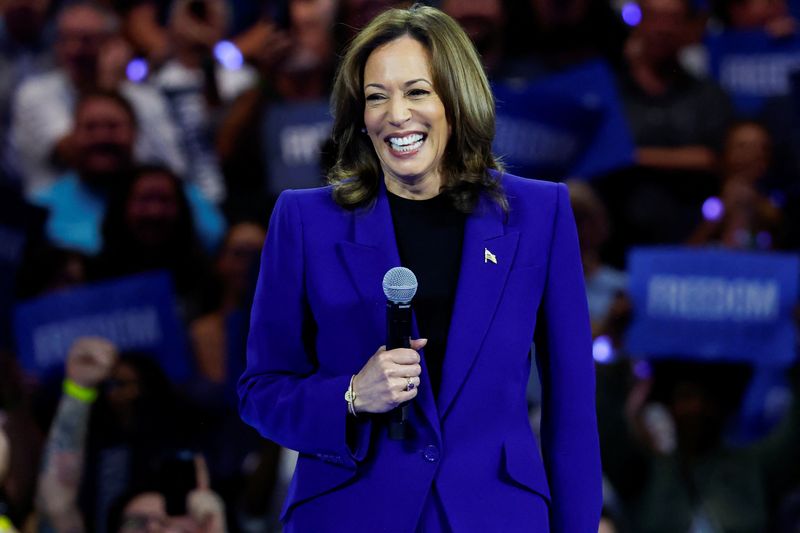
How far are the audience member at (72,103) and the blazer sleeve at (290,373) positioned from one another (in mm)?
2980

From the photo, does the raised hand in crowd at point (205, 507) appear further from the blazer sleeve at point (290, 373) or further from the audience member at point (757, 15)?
the audience member at point (757, 15)

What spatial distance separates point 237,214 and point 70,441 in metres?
1.04

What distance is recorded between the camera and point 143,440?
402 centimetres

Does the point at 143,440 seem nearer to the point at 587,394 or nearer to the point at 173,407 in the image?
the point at 173,407

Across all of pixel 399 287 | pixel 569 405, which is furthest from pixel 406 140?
pixel 569 405

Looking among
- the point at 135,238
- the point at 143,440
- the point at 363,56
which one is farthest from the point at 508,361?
the point at 135,238

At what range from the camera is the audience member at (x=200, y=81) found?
4594 mm

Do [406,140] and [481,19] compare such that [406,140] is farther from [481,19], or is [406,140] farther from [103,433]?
[481,19]

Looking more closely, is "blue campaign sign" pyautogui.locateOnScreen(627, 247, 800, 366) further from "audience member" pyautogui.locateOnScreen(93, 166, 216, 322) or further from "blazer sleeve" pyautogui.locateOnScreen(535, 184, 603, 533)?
"blazer sleeve" pyautogui.locateOnScreen(535, 184, 603, 533)

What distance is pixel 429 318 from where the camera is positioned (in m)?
1.64

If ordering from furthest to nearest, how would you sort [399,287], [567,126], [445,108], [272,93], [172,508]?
[272,93] < [567,126] < [172,508] < [445,108] < [399,287]

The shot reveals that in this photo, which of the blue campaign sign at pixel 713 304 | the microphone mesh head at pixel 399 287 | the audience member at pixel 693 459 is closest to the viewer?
the microphone mesh head at pixel 399 287

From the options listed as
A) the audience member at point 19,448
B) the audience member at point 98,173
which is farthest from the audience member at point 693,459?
the audience member at point 19,448

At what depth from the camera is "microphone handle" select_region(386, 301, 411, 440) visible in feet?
4.68
